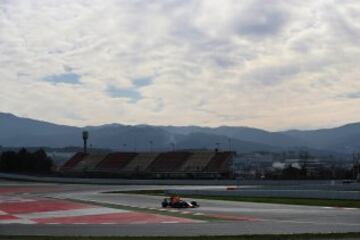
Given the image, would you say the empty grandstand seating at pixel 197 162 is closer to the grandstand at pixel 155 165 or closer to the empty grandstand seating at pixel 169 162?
the grandstand at pixel 155 165

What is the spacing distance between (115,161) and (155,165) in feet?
33.4

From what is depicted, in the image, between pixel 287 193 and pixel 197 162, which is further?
pixel 197 162

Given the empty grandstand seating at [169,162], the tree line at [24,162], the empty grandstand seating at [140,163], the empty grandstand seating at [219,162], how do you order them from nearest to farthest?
the empty grandstand seating at [219,162] → the empty grandstand seating at [169,162] → the empty grandstand seating at [140,163] → the tree line at [24,162]

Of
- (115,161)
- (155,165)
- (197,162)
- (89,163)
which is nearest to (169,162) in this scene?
(155,165)

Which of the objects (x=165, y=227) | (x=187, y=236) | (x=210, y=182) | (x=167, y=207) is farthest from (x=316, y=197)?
(x=210, y=182)

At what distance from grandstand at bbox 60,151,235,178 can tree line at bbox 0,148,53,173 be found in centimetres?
580

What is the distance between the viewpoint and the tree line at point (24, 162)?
12494 centimetres

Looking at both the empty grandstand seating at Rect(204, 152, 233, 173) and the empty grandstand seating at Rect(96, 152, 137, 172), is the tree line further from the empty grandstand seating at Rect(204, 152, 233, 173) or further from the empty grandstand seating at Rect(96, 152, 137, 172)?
the empty grandstand seating at Rect(204, 152, 233, 173)

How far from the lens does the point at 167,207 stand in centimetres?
3862

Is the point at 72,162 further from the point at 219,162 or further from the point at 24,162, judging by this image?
the point at 219,162

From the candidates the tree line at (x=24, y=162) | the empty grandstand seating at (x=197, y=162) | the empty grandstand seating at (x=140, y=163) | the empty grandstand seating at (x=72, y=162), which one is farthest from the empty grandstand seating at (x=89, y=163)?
the empty grandstand seating at (x=197, y=162)

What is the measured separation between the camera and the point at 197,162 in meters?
117

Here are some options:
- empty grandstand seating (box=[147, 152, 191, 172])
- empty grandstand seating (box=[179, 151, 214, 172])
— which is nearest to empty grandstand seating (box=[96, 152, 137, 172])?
empty grandstand seating (box=[147, 152, 191, 172])

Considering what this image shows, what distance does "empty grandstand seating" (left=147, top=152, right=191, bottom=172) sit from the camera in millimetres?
120062
